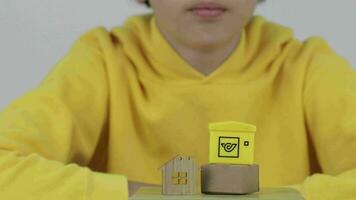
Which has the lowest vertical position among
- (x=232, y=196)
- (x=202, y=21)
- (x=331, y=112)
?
(x=232, y=196)

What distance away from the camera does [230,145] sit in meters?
0.79

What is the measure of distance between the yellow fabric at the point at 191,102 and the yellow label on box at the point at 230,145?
232mm

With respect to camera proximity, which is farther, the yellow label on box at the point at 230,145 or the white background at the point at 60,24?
the white background at the point at 60,24

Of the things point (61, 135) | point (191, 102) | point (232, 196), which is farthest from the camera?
point (191, 102)

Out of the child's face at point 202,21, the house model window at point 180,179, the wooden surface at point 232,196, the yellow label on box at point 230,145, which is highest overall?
the child's face at point 202,21

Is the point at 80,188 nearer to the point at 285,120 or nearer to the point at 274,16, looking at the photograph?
the point at 285,120

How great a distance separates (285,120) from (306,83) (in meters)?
0.06

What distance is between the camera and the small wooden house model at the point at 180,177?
0.77 metres

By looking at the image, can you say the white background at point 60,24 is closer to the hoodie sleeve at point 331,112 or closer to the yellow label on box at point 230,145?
the hoodie sleeve at point 331,112

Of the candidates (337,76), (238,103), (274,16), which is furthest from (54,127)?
(274,16)

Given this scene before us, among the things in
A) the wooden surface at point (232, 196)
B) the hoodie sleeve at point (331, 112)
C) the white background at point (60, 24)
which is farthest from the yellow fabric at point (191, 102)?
the white background at point (60, 24)

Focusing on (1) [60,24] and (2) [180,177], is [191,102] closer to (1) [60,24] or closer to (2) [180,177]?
(2) [180,177]

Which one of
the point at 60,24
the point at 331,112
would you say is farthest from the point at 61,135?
the point at 60,24

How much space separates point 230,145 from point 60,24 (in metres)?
0.75
